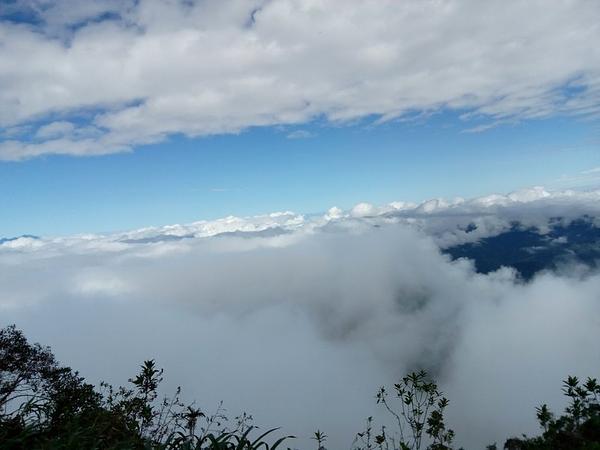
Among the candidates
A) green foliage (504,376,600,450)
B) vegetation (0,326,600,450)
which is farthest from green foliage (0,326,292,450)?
green foliage (504,376,600,450)

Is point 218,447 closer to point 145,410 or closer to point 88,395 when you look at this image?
point 145,410

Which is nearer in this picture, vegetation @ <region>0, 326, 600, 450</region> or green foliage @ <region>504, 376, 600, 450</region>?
vegetation @ <region>0, 326, 600, 450</region>

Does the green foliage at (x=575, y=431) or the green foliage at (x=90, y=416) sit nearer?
the green foliage at (x=90, y=416)

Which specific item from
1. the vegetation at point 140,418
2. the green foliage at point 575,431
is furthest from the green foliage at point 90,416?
the green foliage at point 575,431

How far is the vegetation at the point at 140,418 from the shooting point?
737 centimetres

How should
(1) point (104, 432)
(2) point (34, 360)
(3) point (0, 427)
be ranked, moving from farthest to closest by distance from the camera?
(2) point (34, 360), (1) point (104, 432), (3) point (0, 427)

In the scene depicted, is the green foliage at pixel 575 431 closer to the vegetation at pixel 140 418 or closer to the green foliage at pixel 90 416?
the vegetation at pixel 140 418

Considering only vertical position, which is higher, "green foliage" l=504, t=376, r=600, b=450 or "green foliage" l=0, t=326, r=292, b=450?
"green foliage" l=0, t=326, r=292, b=450

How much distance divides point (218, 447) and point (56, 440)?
9.80 feet

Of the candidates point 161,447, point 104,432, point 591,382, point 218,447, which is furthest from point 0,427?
point 591,382

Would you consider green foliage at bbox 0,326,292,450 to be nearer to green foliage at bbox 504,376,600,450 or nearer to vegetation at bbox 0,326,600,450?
vegetation at bbox 0,326,600,450

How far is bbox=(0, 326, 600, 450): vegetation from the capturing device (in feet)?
24.2

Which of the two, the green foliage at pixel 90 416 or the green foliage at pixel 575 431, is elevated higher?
the green foliage at pixel 90 416

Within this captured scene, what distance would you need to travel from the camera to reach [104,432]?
8969 millimetres
